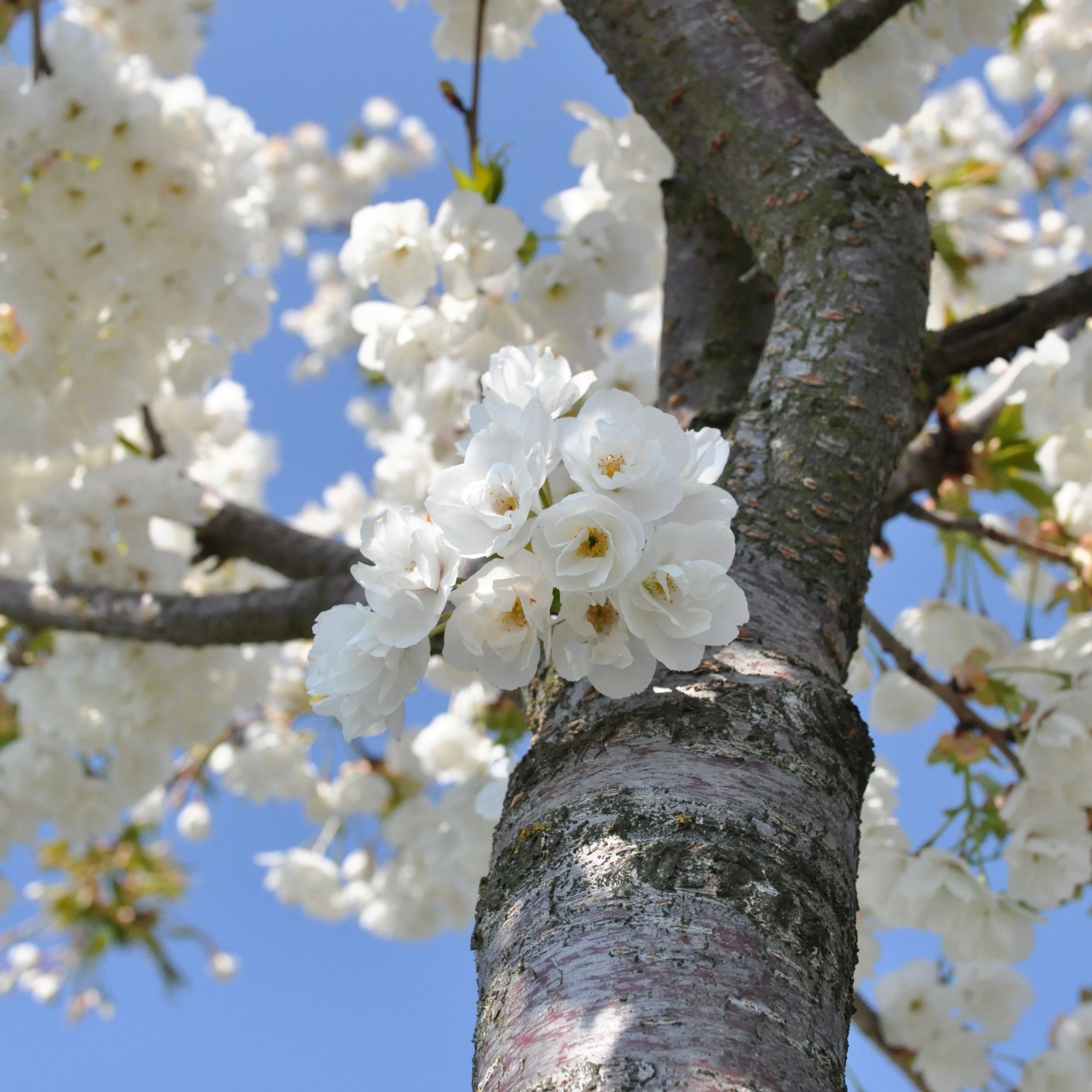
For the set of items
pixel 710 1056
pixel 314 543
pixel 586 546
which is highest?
pixel 314 543

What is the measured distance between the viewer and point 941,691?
1878mm

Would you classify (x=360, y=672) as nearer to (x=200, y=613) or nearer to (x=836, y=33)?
(x=200, y=613)

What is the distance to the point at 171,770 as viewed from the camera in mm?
2781

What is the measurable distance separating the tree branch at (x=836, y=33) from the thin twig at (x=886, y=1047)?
7.34 feet

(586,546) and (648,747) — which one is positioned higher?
(586,546)

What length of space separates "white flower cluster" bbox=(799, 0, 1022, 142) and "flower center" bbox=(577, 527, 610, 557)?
1.45 metres

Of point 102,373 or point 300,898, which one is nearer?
point 102,373

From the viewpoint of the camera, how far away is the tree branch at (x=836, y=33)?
171 centimetres

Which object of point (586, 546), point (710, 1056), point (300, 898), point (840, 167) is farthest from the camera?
point (300, 898)

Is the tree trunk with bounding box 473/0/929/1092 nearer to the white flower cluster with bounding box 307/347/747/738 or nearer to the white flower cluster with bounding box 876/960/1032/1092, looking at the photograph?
the white flower cluster with bounding box 307/347/747/738

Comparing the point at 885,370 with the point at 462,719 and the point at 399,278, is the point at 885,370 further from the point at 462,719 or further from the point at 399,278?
the point at 462,719

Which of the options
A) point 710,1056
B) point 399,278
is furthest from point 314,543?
point 710,1056

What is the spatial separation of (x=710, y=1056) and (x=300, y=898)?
11.8 ft

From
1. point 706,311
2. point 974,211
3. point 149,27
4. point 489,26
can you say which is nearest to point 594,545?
point 706,311
